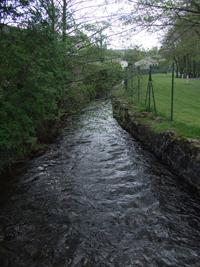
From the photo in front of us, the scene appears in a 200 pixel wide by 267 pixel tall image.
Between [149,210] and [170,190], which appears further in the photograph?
[170,190]

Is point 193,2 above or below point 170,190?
above

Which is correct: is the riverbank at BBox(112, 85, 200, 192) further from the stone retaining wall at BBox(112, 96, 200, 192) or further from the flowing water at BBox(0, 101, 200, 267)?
the flowing water at BBox(0, 101, 200, 267)

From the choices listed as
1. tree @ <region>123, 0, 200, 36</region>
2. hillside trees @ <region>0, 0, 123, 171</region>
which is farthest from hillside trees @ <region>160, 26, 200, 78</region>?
hillside trees @ <region>0, 0, 123, 171</region>

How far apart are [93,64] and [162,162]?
603 centimetres

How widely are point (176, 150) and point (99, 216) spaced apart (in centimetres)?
303

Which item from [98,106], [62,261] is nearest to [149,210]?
[62,261]

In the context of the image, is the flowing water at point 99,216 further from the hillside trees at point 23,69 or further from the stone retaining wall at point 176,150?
the hillside trees at point 23,69

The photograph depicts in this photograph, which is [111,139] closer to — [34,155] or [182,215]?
[34,155]

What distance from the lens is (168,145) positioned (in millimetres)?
6734

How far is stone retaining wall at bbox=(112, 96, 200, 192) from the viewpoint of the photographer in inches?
212

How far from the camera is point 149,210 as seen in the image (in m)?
4.66

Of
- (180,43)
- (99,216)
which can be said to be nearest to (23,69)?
(99,216)

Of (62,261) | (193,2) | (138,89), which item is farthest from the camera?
(138,89)

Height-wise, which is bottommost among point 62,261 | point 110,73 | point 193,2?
point 62,261
